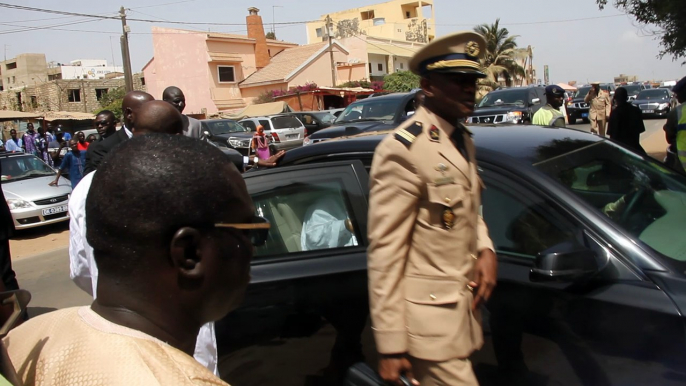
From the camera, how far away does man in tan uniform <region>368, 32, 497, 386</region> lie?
6.74 ft

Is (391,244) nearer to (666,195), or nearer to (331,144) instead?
(331,144)

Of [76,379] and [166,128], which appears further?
[166,128]

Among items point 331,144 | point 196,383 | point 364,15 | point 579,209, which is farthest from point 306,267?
point 364,15

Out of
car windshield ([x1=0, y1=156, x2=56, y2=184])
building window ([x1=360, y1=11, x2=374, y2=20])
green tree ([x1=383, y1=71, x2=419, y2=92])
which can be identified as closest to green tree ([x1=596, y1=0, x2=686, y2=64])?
car windshield ([x1=0, y1=156, x2=56, y2=184])

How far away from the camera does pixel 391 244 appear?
2.06 meters

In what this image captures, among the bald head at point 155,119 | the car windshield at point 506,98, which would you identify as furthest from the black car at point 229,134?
the bald head at point 155,119

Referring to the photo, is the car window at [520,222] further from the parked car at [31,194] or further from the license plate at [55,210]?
the license plate at [55,210]

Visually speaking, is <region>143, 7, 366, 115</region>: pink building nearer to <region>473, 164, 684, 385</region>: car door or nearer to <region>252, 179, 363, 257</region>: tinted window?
<region>252, 179, 363, 257</region>: tinted window

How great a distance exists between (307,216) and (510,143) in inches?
45.1

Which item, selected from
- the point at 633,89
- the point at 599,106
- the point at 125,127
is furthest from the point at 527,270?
the point at 633,89

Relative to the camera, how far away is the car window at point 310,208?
2936 mm

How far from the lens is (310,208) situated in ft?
10.4

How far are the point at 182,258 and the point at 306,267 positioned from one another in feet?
5.45

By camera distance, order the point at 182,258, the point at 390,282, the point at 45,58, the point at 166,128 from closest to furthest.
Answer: the point at 182,258 → the point at 390,282 → the point at 166,128 → the point at 45,58
